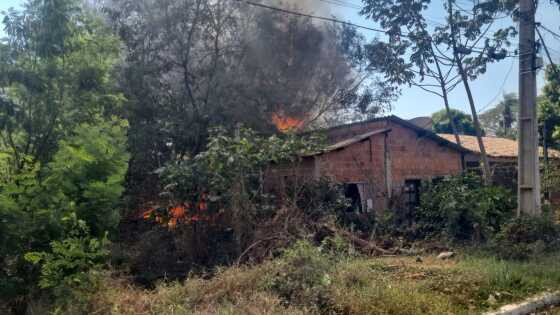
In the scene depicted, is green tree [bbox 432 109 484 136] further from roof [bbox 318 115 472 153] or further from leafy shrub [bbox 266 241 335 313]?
leafy shrub [bbox 266 241 335 313]

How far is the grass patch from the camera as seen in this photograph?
544 centimetres

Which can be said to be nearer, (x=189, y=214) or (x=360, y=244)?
(x=189, y=214)

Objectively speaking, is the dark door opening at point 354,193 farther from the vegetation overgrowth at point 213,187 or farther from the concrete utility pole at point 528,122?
the concrete utility pole at point 528,122

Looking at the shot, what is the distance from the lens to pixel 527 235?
9148 mm

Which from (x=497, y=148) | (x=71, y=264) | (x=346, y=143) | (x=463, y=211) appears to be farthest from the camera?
(x=497, y=148)

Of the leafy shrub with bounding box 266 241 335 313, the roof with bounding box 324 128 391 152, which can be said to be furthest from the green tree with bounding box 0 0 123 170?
the roof with bounding box 324 128 391 152

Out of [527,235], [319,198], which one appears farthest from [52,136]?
[527,235]

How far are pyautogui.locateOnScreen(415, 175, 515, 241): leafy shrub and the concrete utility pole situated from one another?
0.68 meters

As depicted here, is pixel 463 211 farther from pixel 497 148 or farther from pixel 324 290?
pixel 497 148

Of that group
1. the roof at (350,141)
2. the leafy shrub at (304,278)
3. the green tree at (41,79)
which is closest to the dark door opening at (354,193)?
the roof at (350,141)

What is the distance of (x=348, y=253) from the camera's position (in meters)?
8.27

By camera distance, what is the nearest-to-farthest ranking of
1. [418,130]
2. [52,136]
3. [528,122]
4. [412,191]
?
[52,136]
[528,122]
[412,191]
[418,130]

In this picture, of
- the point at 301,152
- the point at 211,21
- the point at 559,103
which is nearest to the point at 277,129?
the point at 211,21

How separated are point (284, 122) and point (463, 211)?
718cm
